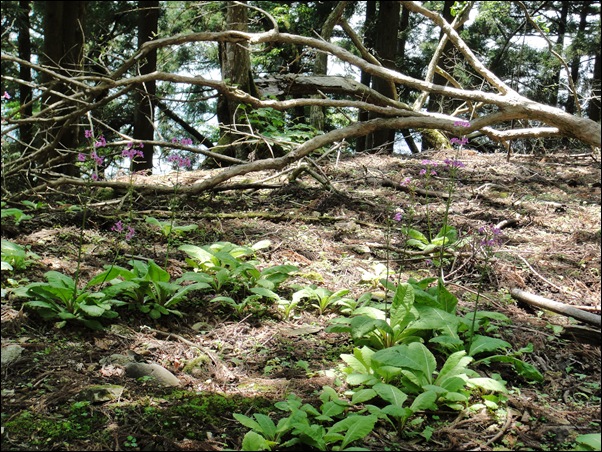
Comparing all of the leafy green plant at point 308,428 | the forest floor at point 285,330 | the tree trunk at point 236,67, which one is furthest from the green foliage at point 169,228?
the tree trunk at point 236,67

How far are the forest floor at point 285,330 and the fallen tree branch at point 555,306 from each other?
62mm

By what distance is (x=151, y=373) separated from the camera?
2.62 m

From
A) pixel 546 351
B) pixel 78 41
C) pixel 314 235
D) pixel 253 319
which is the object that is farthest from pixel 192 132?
pixel 546 351

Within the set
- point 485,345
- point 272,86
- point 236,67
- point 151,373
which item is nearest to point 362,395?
point 485,345

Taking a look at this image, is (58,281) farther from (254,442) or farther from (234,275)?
(254,442)

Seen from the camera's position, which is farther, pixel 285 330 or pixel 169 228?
pixel 169 228

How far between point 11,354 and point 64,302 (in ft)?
1.50

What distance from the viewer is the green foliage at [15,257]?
3.13 m

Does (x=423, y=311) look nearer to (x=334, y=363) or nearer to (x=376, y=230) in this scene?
(x=334, y=363)

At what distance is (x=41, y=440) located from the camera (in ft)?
6.76

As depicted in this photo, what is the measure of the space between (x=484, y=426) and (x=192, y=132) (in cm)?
1277

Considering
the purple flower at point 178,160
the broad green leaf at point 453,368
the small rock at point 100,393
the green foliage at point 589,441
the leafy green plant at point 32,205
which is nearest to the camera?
the green foliage at point 589,441

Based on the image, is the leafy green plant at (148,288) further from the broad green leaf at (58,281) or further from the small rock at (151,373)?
the small rock at (151,373)

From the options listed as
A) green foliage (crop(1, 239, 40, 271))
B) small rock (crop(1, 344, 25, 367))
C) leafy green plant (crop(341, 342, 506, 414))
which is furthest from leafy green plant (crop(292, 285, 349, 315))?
green foliage (crop(1, 239, 40, 271))
